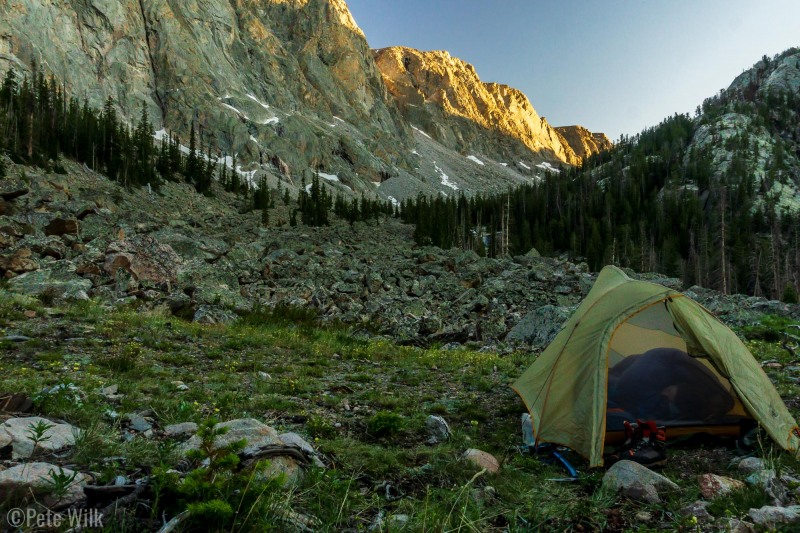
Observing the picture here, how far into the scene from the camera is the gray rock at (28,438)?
3191 millimetres

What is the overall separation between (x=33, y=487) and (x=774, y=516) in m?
5.34

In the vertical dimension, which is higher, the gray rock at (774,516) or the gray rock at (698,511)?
the gray rock at (774,516)

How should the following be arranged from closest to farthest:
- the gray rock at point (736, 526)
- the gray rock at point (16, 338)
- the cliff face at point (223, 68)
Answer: the gray rock at point (736, 526) → the gray rock at point (16, 338) → the cliff face at point (223, 68)

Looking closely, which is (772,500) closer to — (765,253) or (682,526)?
(682,526)

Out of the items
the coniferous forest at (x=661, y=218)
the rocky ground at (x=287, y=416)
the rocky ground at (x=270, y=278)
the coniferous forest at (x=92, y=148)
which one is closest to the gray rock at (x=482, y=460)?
the rocky ground at (x=287, y=416)

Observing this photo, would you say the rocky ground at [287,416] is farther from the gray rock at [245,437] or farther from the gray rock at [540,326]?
the gray rock at [540,326]

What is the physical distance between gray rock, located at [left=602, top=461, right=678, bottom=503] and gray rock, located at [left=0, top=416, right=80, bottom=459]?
16.7ft

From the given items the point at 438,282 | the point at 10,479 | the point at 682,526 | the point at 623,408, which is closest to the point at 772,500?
the point at 682,526

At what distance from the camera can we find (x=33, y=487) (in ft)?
8.24

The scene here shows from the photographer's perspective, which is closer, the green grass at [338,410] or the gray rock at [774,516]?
the gray rock at [774,516]

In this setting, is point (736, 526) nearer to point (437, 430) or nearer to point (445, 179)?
point (437, 430)

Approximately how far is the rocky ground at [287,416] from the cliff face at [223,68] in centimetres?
9123

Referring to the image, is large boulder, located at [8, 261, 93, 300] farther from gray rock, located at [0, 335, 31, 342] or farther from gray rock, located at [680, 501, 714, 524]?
gray rock, located at [680, 501, 714, 524]

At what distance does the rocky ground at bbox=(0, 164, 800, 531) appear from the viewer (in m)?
2.89
